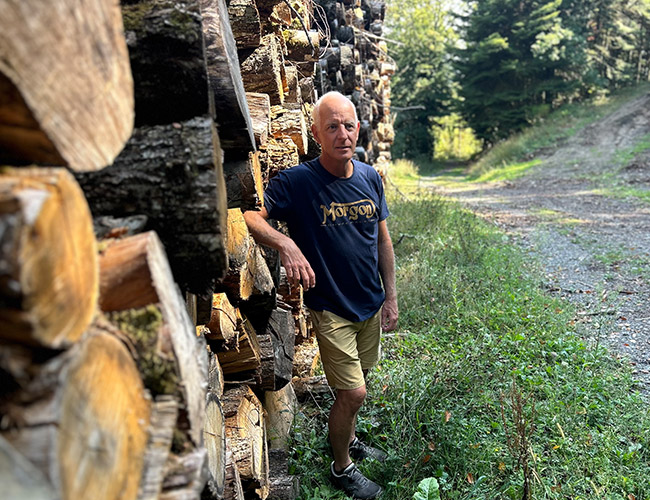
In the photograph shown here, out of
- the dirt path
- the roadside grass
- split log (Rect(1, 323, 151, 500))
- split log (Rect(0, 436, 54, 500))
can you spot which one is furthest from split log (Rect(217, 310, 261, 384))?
the dirt path

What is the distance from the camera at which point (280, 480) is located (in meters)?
2.80

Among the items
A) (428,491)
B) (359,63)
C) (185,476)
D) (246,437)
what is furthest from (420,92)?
(185,476)

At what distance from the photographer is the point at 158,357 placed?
1.07 metres

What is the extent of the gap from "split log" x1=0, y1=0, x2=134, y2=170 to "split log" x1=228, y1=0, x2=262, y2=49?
209 centimetres

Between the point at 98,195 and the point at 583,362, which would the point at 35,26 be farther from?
the point at 583,362

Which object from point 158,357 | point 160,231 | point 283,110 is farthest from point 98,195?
point 283,110

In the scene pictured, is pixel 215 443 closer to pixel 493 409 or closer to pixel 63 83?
pixel 63 83

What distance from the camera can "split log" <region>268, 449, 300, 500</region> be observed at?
273 centimetres

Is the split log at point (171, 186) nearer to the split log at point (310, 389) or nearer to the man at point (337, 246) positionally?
the man at point (337, 246)

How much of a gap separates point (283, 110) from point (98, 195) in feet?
8.23

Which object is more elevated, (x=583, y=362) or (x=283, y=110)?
(x=283, y=110)

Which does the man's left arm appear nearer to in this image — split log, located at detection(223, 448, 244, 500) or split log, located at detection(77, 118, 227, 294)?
split log, located at detection(223, 448, 244, 500)

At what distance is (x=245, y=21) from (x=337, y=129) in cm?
80

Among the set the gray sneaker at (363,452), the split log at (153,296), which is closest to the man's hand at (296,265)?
the gray sneaker at (363,452)
